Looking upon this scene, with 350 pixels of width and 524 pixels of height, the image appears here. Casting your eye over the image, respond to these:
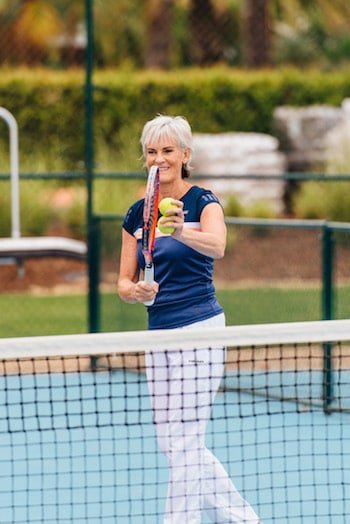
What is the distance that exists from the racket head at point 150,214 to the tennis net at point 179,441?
0.29 m

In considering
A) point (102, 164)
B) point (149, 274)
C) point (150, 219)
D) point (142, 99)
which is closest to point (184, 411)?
point (149, 274)

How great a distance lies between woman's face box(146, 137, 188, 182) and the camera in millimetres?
5203

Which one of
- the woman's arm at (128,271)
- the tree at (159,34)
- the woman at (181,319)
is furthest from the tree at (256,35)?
the woman at (181,319)

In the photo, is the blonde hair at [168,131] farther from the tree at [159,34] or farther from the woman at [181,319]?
the tree at [159,34]

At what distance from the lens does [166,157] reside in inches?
205

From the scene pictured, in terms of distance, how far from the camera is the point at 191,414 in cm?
528

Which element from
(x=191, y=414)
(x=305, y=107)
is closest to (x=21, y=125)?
(x=305, y=107)

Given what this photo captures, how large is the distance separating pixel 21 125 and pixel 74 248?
20.8ft

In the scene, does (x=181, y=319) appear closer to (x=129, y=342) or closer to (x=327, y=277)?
(x=129, y=342)

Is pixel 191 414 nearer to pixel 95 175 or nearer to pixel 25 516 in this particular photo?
pixel 25 516

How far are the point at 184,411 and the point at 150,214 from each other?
80 centimetres

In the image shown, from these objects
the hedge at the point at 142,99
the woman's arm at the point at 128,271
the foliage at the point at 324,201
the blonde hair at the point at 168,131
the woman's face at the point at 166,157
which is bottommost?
the foliage at the point at 324,201

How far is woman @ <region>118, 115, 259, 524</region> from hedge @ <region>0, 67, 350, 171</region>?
1060 cm

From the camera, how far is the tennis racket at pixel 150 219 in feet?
16.2
